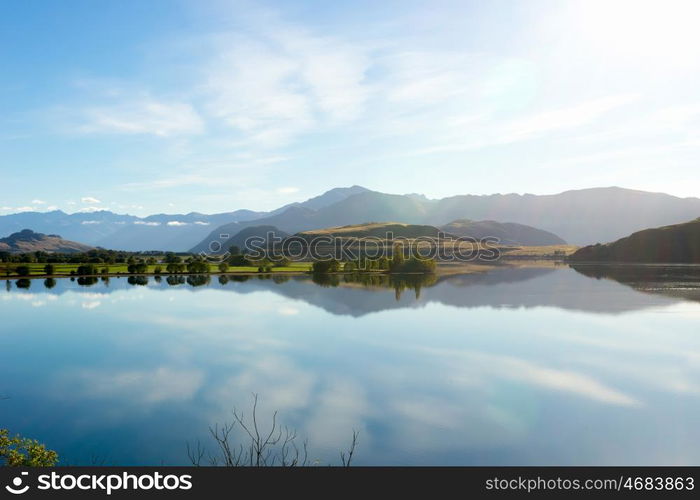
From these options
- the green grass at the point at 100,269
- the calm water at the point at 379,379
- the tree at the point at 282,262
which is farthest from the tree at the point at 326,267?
the calm water at the point at 379,379

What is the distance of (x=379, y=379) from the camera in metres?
34.7

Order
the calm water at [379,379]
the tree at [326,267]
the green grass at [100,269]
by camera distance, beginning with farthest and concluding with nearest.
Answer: the tree at [326,267], the green grass at [100,269], the calm water at [379,379]

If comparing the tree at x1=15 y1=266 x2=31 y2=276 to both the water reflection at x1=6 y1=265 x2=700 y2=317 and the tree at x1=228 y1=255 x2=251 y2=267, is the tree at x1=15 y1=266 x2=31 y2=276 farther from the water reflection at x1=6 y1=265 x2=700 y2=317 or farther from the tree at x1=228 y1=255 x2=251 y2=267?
the tree at x1=228 y1=255 x2=251 y2=267

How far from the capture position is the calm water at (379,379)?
23281 millimetres

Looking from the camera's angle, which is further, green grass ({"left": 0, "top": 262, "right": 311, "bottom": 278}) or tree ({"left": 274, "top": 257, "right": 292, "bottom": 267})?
tree ({"left": 274, "top": 257, "right": 292, "bottom": 267})

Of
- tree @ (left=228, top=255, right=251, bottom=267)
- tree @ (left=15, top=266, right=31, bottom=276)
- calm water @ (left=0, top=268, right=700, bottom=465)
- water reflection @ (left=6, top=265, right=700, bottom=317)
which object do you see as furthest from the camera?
tree @ (left=228, top=255, right=251, bottom=267)

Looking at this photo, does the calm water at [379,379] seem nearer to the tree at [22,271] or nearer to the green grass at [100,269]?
the tree at [22,271]

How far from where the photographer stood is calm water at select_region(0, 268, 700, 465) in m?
23.3

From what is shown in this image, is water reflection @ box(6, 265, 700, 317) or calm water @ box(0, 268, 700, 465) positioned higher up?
water reflection @ box(6, 265, 700, 317)

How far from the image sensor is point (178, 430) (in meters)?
25.2

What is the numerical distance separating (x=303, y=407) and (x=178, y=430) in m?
7.48

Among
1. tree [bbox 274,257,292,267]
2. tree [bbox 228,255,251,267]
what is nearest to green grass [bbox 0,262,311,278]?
tree [bbox 228,255,251,267]

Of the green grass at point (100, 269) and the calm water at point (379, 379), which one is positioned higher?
the green grass at point (100, 269)

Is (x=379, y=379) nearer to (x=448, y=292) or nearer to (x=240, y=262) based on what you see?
(x=448, y=292)
